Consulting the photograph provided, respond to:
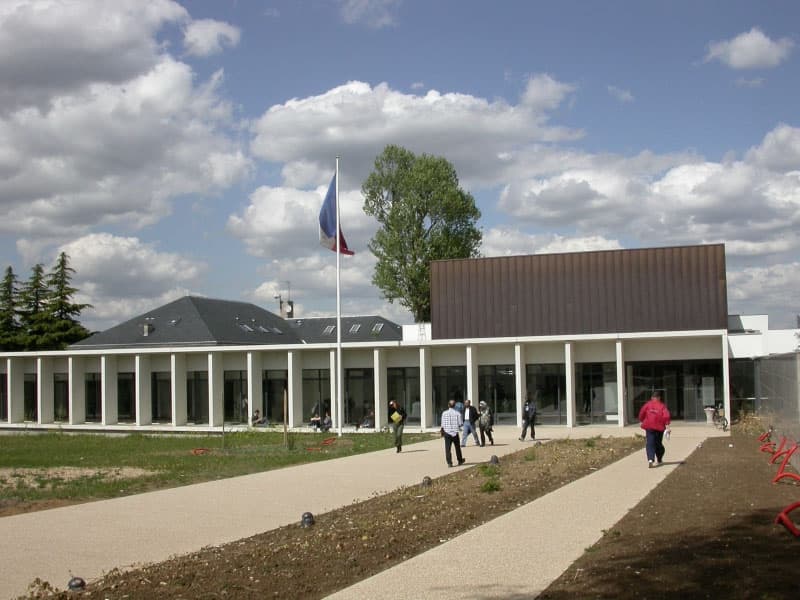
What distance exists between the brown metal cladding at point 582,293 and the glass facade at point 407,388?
236cm

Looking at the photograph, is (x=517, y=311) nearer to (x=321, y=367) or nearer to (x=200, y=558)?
(x=321, y=367)

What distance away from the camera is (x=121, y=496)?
17203mm

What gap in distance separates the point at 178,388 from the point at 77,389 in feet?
22.9

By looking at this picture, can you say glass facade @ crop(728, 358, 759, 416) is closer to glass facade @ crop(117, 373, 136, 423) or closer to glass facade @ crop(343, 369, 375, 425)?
glass facade @ crop(343, 369, 375, 425)

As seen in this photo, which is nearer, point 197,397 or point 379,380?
point 379,380

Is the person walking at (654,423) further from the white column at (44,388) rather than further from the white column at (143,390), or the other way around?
the white column at (44,388)

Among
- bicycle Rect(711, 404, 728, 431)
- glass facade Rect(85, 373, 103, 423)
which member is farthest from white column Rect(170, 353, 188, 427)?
bicycle Rect(711, 404, 728, 431)

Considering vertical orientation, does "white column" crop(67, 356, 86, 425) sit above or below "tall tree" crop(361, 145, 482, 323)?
below

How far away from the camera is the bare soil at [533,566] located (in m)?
8.34

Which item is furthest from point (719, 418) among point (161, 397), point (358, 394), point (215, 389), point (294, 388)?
point (161, 397)

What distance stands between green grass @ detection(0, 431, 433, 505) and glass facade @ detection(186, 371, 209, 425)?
7069 mm

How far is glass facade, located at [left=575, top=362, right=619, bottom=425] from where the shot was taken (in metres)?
37.3

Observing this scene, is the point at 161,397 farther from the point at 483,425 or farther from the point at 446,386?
the point at 483,425

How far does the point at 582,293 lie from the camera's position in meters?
39.6
